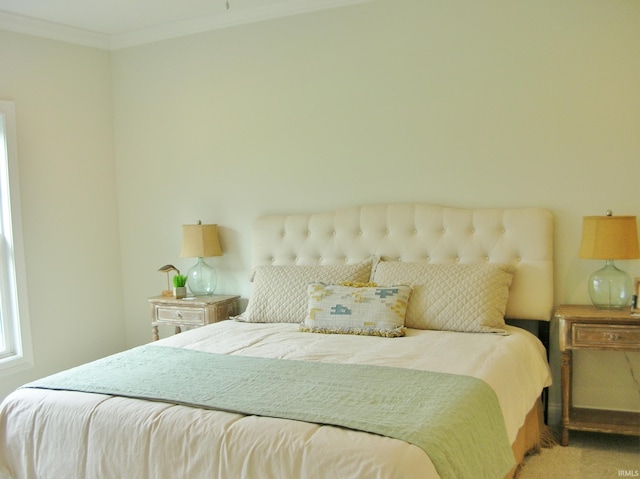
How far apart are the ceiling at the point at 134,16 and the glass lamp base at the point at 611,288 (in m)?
2.21

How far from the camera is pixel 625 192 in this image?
10.8 ft

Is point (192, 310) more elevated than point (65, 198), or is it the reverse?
point (65, 198)

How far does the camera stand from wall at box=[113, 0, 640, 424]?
3367 mm

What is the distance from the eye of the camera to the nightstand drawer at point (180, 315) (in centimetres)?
414

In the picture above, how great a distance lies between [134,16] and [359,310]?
8.63ft

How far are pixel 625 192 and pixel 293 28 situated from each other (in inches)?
91.9

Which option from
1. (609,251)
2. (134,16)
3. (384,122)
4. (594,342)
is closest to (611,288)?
(609,251)

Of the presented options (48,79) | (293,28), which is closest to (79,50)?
(48,79)

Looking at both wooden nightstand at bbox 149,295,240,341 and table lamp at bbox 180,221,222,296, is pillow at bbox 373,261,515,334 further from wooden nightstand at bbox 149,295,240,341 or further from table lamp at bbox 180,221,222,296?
table lamp at bbox 180,221,222,296

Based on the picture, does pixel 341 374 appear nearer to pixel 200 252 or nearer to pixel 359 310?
pixel 359 310

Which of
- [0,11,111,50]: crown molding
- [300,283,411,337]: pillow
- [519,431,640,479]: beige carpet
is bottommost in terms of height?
[519,431,640,479]: beige carpet

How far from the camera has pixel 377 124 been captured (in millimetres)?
3873

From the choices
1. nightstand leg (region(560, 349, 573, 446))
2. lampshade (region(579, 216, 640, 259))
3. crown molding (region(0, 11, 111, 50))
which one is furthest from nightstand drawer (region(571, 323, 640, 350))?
crown molding (region(0, 11, 111, 50))

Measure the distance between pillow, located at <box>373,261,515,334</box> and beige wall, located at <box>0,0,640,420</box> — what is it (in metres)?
0.46
